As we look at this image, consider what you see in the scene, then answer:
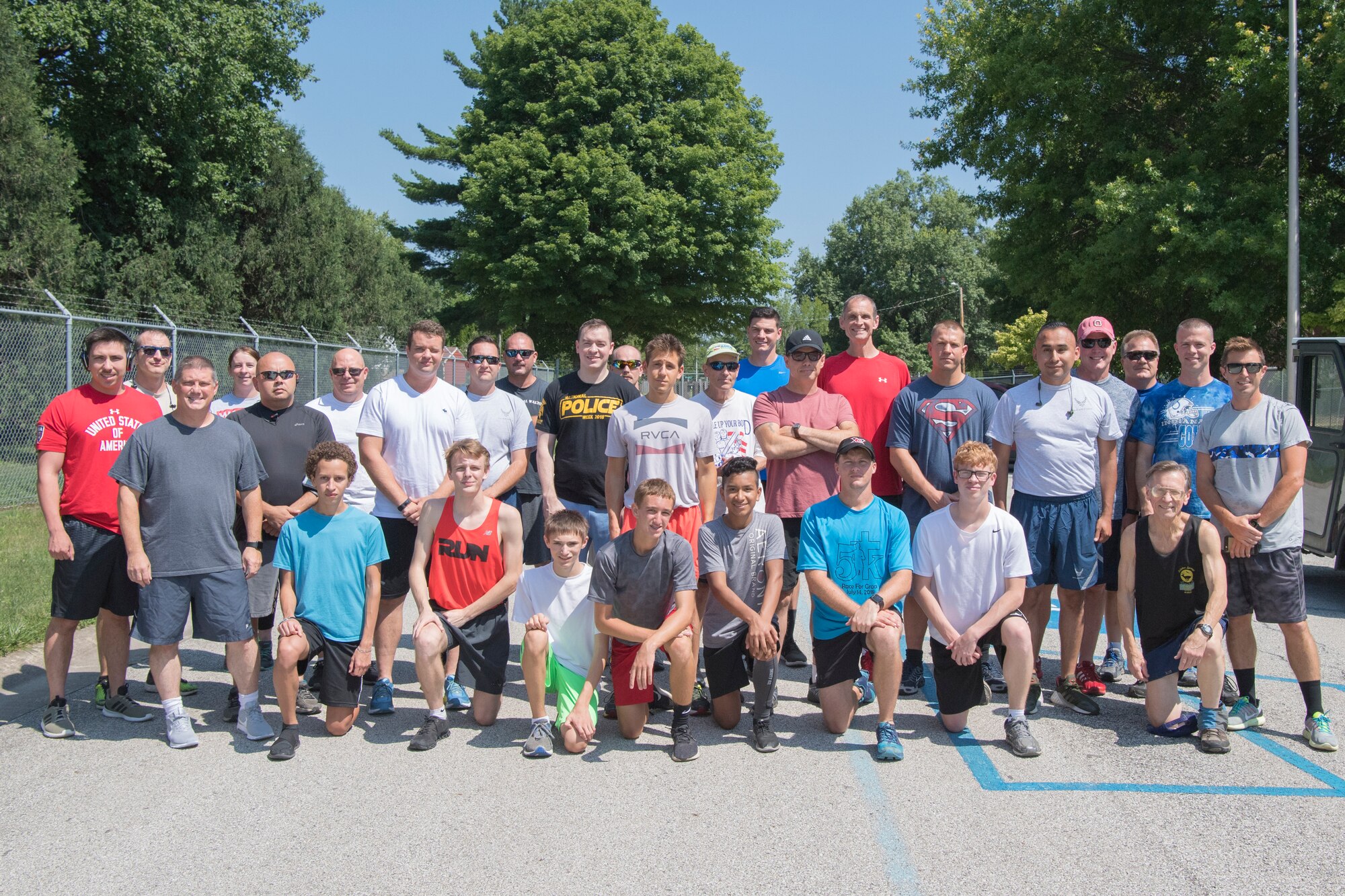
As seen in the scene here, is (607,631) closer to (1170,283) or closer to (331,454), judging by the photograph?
(331,454)

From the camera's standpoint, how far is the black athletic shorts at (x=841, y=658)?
479 centimetres

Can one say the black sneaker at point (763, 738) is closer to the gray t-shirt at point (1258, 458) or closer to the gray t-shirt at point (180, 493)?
the gray t-shirt at point (1258, 458)

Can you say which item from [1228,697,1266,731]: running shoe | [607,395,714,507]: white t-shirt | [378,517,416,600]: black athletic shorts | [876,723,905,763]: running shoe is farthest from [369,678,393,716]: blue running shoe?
[1228,697,1266,731]: running shoe

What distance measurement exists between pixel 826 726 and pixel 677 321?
23683 millimetres

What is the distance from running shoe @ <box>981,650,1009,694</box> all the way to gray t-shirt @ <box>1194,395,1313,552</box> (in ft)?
A: 4.90

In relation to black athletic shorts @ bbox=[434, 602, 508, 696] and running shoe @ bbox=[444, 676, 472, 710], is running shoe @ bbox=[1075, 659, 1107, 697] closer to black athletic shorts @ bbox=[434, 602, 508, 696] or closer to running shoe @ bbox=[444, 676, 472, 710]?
black athletic shorts @ bbox=[434, 602, 508, 696]

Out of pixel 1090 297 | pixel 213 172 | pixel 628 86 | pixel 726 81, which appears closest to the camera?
pixel 1090 297

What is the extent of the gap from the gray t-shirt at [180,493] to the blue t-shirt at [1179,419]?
5238 millimetres

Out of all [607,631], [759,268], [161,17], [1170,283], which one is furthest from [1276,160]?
[161,17]

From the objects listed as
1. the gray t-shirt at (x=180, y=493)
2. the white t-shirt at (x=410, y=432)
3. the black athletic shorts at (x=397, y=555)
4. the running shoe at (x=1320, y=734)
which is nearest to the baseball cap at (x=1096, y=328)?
the running shoe at (x=1320, y=734)

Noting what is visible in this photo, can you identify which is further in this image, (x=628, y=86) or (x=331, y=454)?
(x=628, y=86)

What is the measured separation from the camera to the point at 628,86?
2492 centimetres

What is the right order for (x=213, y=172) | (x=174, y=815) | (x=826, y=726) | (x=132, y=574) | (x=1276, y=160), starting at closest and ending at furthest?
(x=174, y=815), (x=132, y=574), (x=826, y=726), (x=1276, y=160), (x=213, y=172)

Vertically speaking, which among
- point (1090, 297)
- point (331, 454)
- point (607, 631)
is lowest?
point (607, 631)
